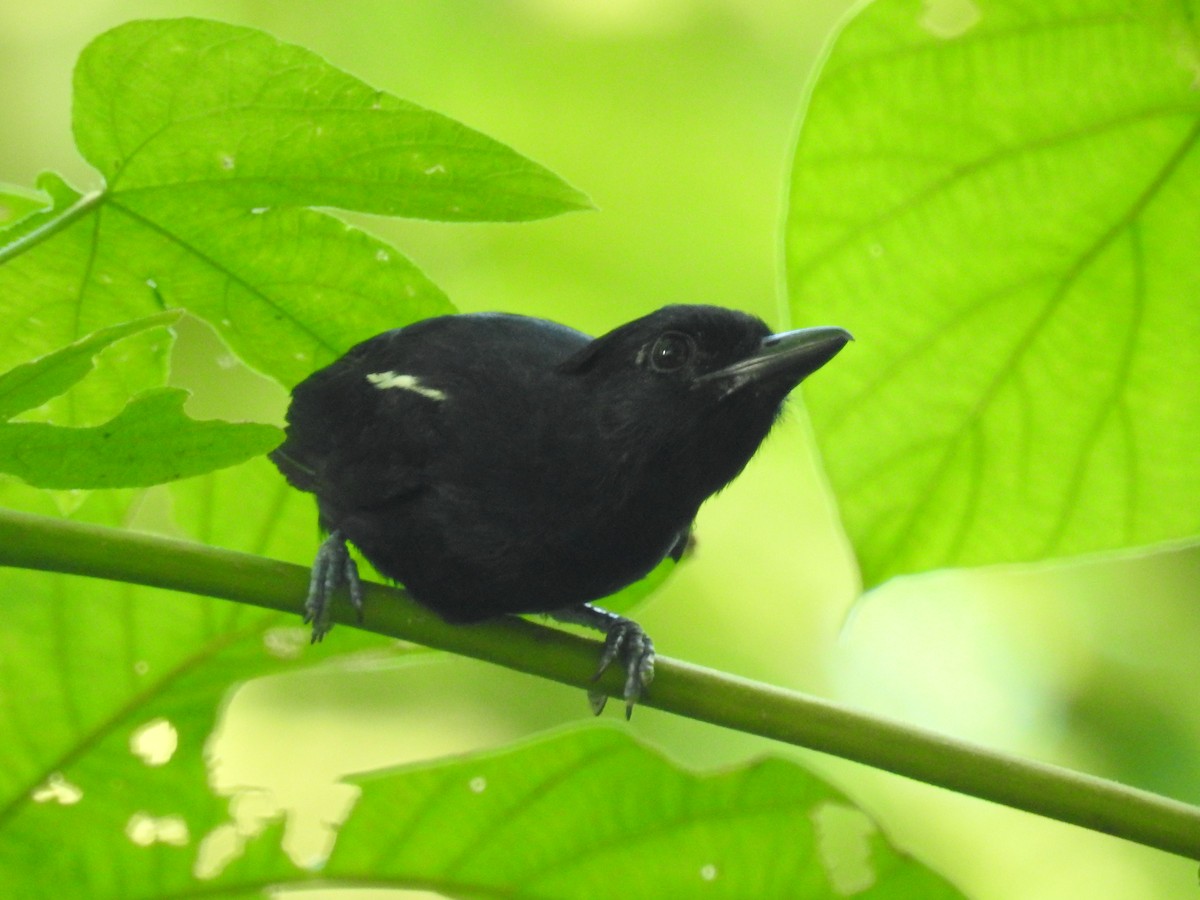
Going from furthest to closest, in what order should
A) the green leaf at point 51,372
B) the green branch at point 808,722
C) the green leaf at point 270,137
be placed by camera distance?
the green leaf at point 270,137
the green branch at point 808,722
the green leaf at point 51,372

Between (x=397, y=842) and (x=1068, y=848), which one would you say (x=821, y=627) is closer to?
(x=1068, y=848)

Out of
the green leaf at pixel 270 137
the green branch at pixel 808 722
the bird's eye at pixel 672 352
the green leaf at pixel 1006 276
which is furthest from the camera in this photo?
the bird's eye at pixel 672 352

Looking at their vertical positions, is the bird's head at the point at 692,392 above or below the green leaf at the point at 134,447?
below

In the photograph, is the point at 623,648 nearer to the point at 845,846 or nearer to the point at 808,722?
the point at 845,846

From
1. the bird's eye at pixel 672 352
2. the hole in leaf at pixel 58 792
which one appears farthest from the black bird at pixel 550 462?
the hole in leaf at pixel 58 792

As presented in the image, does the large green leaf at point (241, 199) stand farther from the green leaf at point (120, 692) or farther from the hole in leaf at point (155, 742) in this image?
the hole in leaf at point (155, 742)

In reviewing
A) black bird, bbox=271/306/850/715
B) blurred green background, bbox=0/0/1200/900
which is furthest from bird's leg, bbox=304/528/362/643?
blurred green background, bbox=0/0/1200/900

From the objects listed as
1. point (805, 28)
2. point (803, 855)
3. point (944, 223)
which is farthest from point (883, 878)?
point (805, 28)

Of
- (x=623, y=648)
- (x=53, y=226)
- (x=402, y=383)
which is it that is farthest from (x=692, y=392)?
(x=53, y=226)
